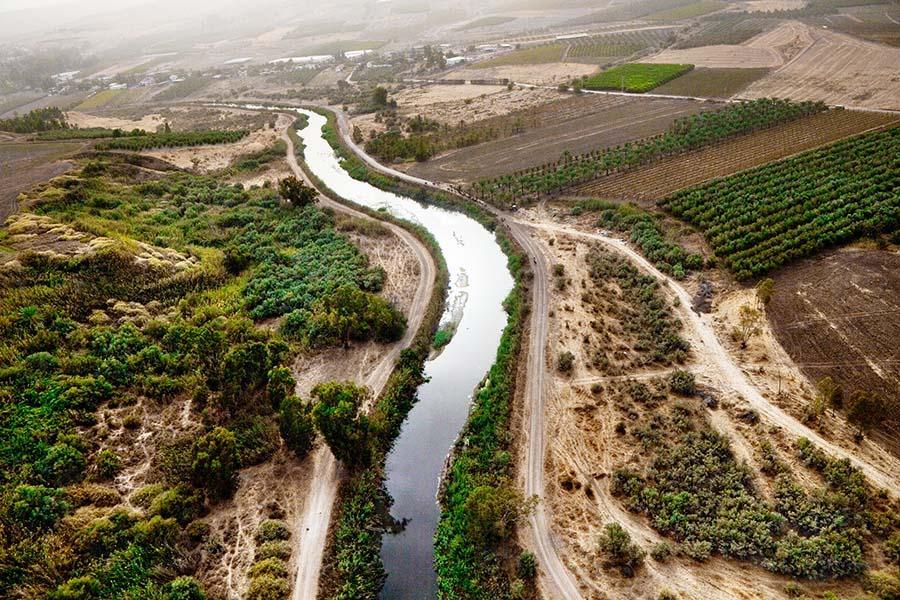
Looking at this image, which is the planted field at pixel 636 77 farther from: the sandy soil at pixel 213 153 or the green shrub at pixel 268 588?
the green shrub at pixel 268 588

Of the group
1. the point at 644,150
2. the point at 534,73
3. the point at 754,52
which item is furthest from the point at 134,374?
the point at 754,52

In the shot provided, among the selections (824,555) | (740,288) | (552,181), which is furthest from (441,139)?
(824,555)

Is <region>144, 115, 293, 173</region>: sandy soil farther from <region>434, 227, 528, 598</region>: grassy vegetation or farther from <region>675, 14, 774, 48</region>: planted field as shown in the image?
<region>675, 14, 774, 48</region>: planted field

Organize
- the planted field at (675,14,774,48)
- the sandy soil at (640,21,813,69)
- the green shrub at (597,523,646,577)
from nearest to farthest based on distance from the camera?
the green shrub at (597,523,646,577)
the sandy soil at (640,21,813,69)
the planted field at (675,14,774,48)

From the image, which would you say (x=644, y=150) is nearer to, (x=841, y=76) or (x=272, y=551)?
(x=841, y=76)

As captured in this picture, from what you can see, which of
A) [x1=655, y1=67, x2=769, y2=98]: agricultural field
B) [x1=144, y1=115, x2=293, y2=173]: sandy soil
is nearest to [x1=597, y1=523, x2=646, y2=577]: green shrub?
[x1=144, y1=115, x2=293, y2=173]: sandy soil

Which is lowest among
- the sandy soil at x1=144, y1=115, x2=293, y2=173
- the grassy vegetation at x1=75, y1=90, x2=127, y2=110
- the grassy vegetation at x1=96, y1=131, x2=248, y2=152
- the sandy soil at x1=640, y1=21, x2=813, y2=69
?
the sandy soil at x1=144, y1=115, x2=293, y2=173

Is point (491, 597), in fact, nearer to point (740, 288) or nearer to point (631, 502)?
point (631, 502)
